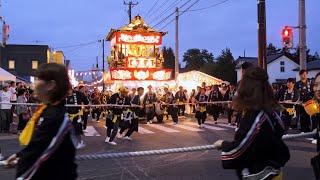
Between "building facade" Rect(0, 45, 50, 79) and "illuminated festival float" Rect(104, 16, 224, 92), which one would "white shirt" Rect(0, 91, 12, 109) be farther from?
"building facade" Rect(0, 45, 50, 79)

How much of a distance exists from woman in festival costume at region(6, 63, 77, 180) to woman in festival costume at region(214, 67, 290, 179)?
1196 millimetres

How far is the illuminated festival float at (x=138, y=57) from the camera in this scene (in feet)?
90.8

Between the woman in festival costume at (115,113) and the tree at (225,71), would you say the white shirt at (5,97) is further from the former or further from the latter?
the tree at (225,71)

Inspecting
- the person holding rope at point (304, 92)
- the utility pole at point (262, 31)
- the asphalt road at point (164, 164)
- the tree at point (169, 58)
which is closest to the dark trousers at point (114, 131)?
the asphalt road at point (164, 164)

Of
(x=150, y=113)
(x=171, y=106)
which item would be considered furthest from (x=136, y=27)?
(x=150, y=113)

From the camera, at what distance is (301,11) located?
16.7 meters

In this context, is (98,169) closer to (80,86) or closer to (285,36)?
(80,86)

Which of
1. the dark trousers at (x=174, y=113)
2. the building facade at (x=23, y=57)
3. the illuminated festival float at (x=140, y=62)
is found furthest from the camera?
the building facade at (x=23, y=57)

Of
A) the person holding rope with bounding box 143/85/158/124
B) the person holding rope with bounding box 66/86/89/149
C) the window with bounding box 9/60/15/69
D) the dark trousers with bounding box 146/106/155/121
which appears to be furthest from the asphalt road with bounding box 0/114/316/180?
the window with bounding box 9/60/15/69

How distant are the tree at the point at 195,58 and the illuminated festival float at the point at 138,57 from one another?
173 ft

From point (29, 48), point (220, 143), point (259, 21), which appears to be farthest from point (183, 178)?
point (29, 48)

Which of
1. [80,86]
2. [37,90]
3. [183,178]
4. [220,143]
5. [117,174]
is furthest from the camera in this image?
[80,86]

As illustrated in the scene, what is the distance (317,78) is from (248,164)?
1.68 metres

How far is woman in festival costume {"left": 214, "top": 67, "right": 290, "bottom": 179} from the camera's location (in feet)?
10.3
